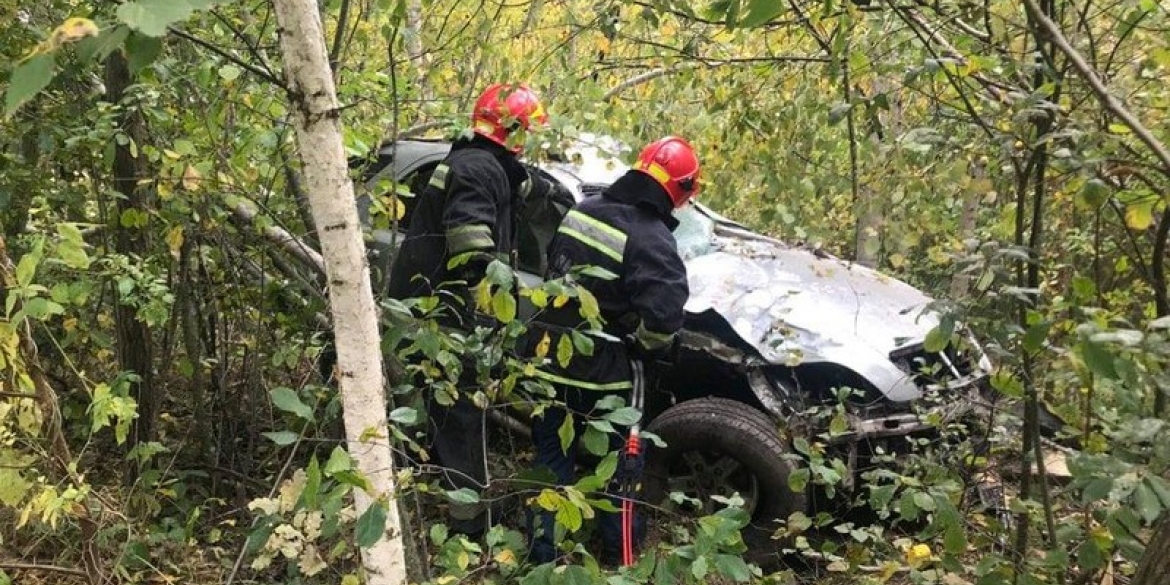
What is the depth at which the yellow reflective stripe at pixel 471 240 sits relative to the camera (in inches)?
122

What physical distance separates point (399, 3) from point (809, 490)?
2690 millimetres

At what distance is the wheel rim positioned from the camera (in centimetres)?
370

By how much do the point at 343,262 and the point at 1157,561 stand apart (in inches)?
71.9

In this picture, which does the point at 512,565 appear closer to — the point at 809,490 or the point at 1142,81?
the point at 809,490

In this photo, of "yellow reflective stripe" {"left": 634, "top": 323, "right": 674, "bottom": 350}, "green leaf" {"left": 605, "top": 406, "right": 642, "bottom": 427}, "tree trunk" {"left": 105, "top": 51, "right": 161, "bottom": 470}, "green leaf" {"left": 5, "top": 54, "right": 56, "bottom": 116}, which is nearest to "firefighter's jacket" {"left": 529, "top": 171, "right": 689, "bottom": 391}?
"yellow reflective stripe" {"left": 634, "top": 323, "right": 674, "bottom": 350}

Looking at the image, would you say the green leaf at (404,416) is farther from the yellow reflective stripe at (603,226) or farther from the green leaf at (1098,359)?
the yellow reflective stripe at (603,226)

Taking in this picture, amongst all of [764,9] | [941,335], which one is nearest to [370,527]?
[764,9]

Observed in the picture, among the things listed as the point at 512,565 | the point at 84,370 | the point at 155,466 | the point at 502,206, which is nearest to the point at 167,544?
the point at 155,466

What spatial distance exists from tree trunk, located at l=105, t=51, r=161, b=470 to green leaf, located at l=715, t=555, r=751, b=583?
2232mm

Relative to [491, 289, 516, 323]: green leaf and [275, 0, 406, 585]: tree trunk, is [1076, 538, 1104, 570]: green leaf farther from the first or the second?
[275, 0, 406, 585]: tree trunk

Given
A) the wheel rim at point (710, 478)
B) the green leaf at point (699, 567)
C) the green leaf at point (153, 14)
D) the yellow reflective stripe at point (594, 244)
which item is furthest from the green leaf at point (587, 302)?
the wheel rim at point (710, 478)

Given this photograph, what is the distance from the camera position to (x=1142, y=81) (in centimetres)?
236

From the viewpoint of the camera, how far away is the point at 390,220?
2682mm

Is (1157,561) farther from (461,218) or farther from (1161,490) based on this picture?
(461,218)
